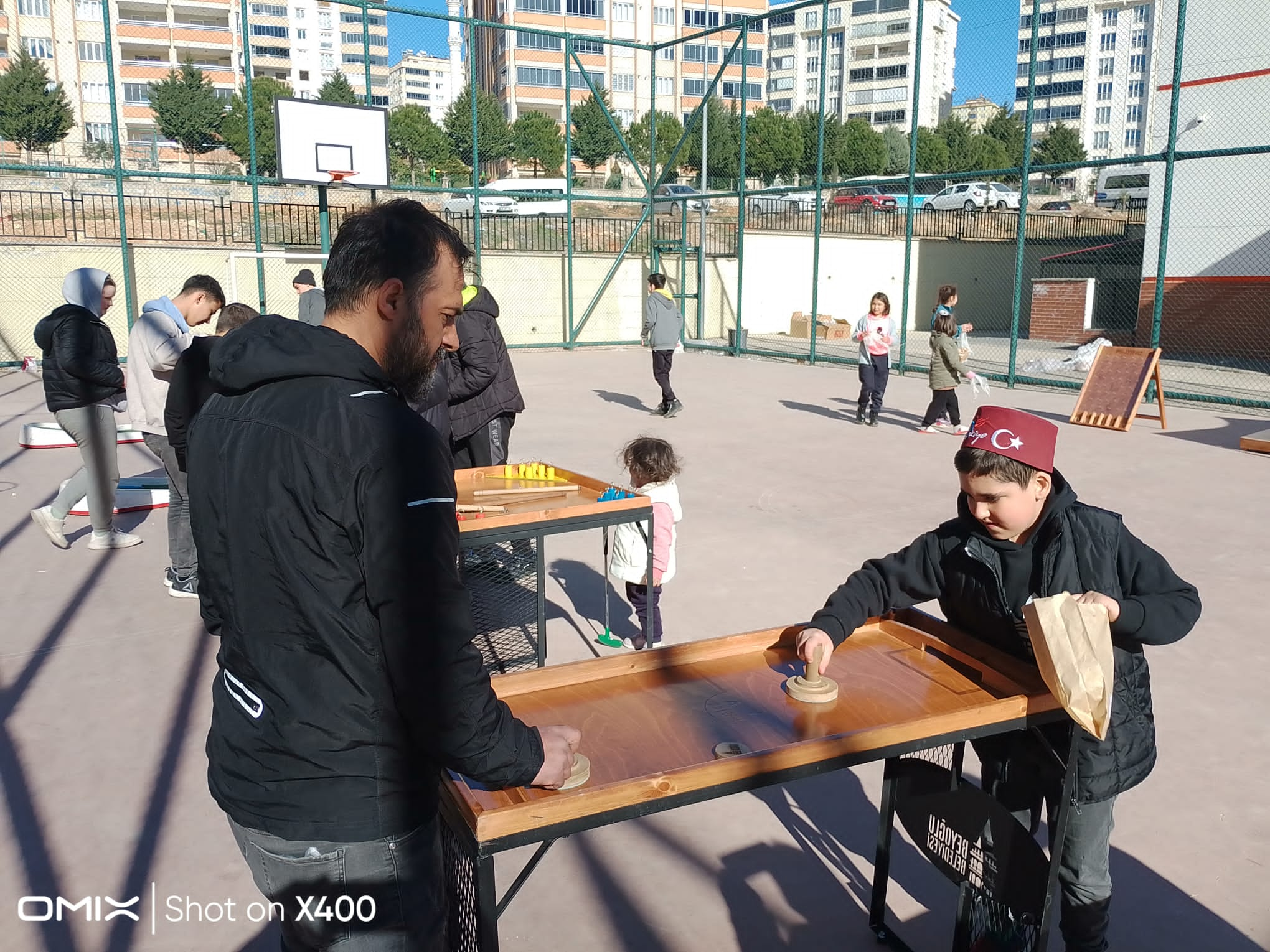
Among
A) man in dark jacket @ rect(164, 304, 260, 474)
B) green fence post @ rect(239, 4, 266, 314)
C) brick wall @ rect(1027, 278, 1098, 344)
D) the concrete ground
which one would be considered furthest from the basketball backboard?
brick wall @ rect(1027, 278, 1098, 344)

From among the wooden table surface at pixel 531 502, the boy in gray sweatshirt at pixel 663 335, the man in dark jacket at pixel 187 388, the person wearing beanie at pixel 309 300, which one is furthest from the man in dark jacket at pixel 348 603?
the boy in gray sweatshirt at pixel 663 335

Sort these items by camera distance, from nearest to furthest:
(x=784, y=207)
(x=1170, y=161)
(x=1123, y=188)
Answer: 1. (x=1170, y=161)
2. (x=784, y=207)
3. (x=1123, y=188)

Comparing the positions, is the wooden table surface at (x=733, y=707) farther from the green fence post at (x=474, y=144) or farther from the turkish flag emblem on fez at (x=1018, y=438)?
the green fence post at (x=474, y=144)

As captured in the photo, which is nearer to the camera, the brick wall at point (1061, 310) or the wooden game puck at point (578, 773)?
the wooden game puck at point (578, 773)

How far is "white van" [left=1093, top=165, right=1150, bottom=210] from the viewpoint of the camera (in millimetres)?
32062

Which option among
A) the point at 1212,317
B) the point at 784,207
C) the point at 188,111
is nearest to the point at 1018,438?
the point at 1212,317

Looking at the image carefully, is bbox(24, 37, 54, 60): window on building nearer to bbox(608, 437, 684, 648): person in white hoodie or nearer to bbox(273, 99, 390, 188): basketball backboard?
bbox(273, 99, 390, 188): basketball backboard

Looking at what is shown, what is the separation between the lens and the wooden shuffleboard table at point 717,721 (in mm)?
1708

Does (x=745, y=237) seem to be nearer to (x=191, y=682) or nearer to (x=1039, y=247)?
(x=1039, y=247)

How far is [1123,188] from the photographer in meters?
34.2

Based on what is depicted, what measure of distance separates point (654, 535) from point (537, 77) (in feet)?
262

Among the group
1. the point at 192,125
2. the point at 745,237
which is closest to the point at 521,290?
the point at 745,237

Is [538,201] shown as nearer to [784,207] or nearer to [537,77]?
[784,207]

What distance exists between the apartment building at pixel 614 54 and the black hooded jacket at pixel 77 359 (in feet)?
228
